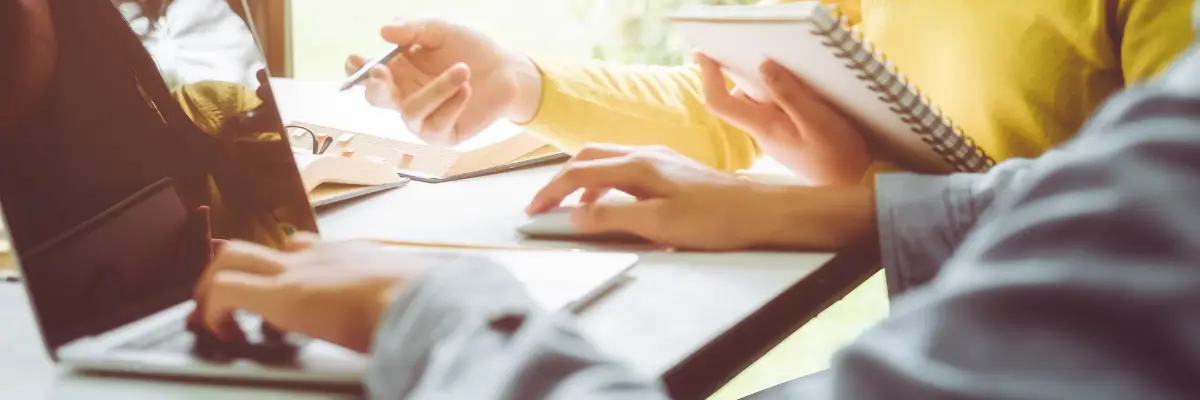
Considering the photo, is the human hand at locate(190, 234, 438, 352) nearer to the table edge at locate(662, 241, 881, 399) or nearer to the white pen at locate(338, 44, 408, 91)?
the table edge at locate(662, 241, 881, 399)

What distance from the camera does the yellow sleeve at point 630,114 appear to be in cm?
95

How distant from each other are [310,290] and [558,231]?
28 centimetres

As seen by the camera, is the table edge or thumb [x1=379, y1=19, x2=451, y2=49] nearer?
the table edge

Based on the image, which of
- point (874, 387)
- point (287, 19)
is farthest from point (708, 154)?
point (287, 19)

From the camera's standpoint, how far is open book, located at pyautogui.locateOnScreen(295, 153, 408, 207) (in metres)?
0.80

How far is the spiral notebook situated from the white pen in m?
0.28

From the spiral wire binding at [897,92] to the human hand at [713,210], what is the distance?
66 millimetres

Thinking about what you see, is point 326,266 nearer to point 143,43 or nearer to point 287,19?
point 143,43

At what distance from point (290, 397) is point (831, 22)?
398mm

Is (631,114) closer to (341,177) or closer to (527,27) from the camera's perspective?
(341,177)

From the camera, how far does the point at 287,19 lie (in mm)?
2123

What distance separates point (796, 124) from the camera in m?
0.83

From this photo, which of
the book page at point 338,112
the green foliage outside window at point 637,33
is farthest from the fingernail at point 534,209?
the green foliage outside window at point 637,33

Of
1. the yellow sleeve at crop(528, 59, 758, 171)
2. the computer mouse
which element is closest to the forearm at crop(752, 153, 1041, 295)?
the computer mouse
